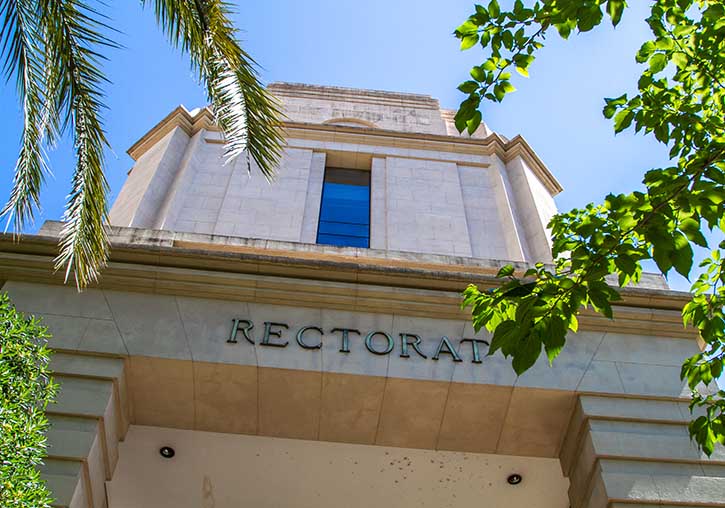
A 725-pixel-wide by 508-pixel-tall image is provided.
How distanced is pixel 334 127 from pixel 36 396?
13456 millimetres

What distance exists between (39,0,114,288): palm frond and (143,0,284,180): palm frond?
41.5 inches

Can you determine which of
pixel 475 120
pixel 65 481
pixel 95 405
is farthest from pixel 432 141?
pixel 65 481

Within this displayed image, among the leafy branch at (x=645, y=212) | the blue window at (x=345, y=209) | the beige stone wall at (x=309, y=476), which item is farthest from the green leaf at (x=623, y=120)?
the blue window at (x=345, y=209)

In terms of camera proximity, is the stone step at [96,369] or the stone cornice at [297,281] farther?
the stone cornice at [297,281]

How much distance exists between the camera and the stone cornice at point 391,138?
1845cm

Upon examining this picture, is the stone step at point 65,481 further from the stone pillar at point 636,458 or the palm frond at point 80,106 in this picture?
the stone pillar at point 636,458

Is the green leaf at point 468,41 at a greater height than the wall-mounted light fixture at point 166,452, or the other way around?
the green leaf at point 468,41

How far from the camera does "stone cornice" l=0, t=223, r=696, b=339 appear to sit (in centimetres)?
1054

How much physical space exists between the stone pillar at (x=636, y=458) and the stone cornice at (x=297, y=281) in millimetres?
1371

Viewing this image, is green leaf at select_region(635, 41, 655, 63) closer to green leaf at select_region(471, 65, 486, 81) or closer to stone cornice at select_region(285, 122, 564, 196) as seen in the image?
green leaf at select_region(471, 65, 486, 81)

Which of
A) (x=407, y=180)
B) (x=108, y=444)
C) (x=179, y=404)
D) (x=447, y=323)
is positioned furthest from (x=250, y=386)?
(x=407, y=180)

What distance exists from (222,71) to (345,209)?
24.1ft

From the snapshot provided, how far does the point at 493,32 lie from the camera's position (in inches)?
304

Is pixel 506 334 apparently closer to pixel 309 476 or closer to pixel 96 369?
pixel 96 369
